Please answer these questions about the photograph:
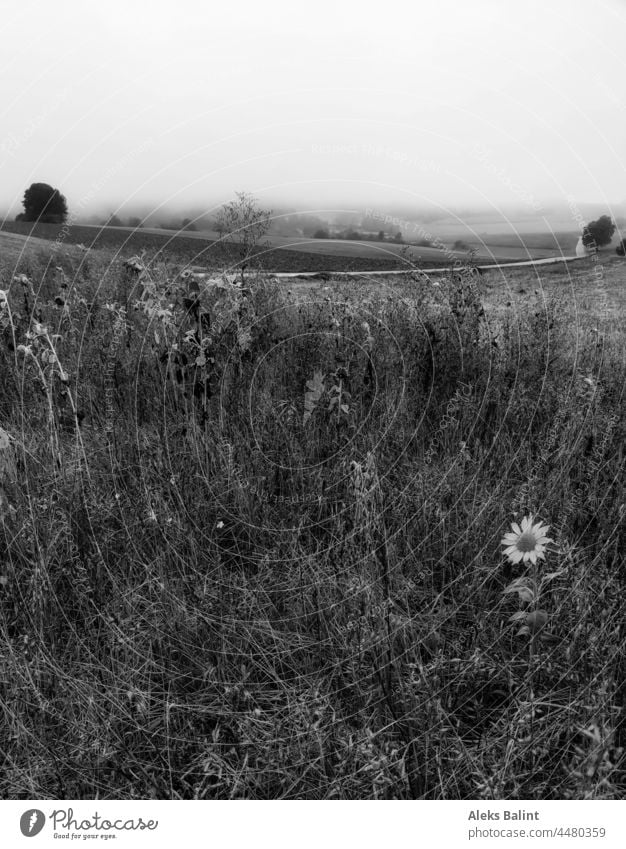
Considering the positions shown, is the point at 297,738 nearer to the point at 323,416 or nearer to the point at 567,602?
the point at 567,602

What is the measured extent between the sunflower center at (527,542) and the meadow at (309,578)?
0.10 metres

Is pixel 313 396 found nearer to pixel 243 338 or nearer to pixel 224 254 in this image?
pixel 243 338

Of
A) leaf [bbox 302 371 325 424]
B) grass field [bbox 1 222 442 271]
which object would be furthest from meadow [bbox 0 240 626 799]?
A: grass field [bbox 1 222 442 271]

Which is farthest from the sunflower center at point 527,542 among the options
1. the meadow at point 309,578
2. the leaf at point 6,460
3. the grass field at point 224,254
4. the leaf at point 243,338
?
the grass field at point 224,254

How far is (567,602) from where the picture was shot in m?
2.13

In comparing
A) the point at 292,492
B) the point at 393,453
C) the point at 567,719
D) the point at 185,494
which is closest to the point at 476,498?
the point at 393,453

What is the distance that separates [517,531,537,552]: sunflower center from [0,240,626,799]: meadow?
0.10 meters

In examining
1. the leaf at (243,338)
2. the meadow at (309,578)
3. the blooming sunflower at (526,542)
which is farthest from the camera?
the leaf at (243,338)

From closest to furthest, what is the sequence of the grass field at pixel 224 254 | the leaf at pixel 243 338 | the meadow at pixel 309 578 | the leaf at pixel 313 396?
1. the meadow at pixel 309 578
2. the leaf at pixel 313 396
3. the leaf at pixel 243 338
4. the grass field at pixel 224 254

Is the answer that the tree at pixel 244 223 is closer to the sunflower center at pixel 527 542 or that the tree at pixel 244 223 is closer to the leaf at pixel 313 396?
the leaf at pixel 313 396

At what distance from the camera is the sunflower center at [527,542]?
211 cm

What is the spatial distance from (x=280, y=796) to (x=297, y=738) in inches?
7.2

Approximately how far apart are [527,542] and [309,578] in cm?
80

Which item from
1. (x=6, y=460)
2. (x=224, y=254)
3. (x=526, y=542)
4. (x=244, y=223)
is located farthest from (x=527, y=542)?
(x=224, y=254)
